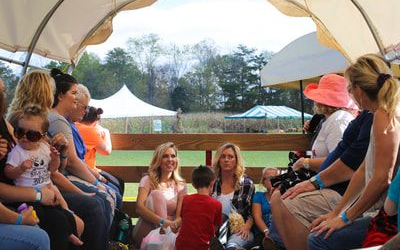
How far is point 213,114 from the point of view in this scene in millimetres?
48188

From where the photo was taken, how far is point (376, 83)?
3.60 metres

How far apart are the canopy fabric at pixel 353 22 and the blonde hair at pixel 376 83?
197cm

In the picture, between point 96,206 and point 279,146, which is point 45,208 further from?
point 279,146

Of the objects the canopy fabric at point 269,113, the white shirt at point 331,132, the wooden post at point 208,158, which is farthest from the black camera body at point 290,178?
the canopy fabric at point 269,113

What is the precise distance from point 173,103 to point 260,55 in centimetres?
980

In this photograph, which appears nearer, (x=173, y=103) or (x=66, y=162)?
(x=66, y=162)

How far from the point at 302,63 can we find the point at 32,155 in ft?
38.5

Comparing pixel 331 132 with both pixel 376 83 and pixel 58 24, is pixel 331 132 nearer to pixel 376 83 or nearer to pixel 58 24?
pixel 376 83

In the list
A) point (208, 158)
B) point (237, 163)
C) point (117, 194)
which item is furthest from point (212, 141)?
point (117, 194)

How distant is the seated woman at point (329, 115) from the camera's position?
5012mm

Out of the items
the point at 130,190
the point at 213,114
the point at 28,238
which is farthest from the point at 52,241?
the point at 213,114

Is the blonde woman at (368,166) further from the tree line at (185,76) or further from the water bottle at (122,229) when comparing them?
the tree line at (185,76)

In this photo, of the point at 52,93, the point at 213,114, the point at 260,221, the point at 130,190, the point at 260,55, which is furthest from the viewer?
the point at 260,55

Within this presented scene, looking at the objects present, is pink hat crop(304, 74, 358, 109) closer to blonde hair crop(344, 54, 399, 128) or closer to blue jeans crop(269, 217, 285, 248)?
blue jeans crop(269, 217, 285, 248)
